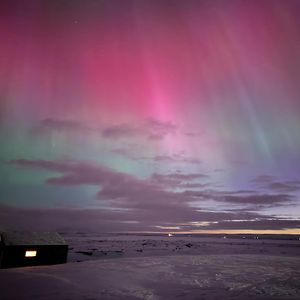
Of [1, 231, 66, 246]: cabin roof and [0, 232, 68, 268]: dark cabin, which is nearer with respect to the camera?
[0, 232, 68, 268]: dark cabin

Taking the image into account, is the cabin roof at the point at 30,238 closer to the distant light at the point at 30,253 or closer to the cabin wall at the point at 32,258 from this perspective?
the cabin wall at the point at 32,258

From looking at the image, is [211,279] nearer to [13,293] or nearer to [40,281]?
[40,281]

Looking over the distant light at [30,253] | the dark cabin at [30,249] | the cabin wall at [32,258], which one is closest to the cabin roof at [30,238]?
the dark cabin at [30,249]

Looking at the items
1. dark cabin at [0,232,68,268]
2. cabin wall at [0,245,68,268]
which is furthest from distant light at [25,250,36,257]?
cabin wall at [0,245,68,268]


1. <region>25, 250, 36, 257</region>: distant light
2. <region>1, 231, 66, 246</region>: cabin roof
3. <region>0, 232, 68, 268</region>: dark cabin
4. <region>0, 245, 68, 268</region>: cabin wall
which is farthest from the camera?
<region>25, 250, 36, 257</region>: distant light

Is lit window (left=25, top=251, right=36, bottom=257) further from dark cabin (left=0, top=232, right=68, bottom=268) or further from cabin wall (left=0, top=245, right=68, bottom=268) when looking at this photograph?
cabin wall (left=0, top=245, right=68, bottom=268)

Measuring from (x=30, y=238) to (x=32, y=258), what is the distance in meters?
2.32

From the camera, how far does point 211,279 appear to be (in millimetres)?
27688

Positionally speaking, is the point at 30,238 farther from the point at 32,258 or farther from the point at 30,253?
the point at 32,258

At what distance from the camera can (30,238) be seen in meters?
35.6

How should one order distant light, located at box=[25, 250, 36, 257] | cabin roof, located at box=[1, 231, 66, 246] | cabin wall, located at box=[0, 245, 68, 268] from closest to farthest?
cabin wall, located at box=[0, 245, 68, 268]
cabin roof, located at box=[1, 231, 66, 246]
distant light, located at box=[25, 250, 36, 257]

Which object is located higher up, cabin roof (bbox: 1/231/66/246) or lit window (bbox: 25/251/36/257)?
cabin roof (bbox: 1/231/66/246)

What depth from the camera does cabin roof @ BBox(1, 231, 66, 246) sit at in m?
33.9

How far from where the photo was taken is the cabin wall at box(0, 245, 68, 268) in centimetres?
3294
